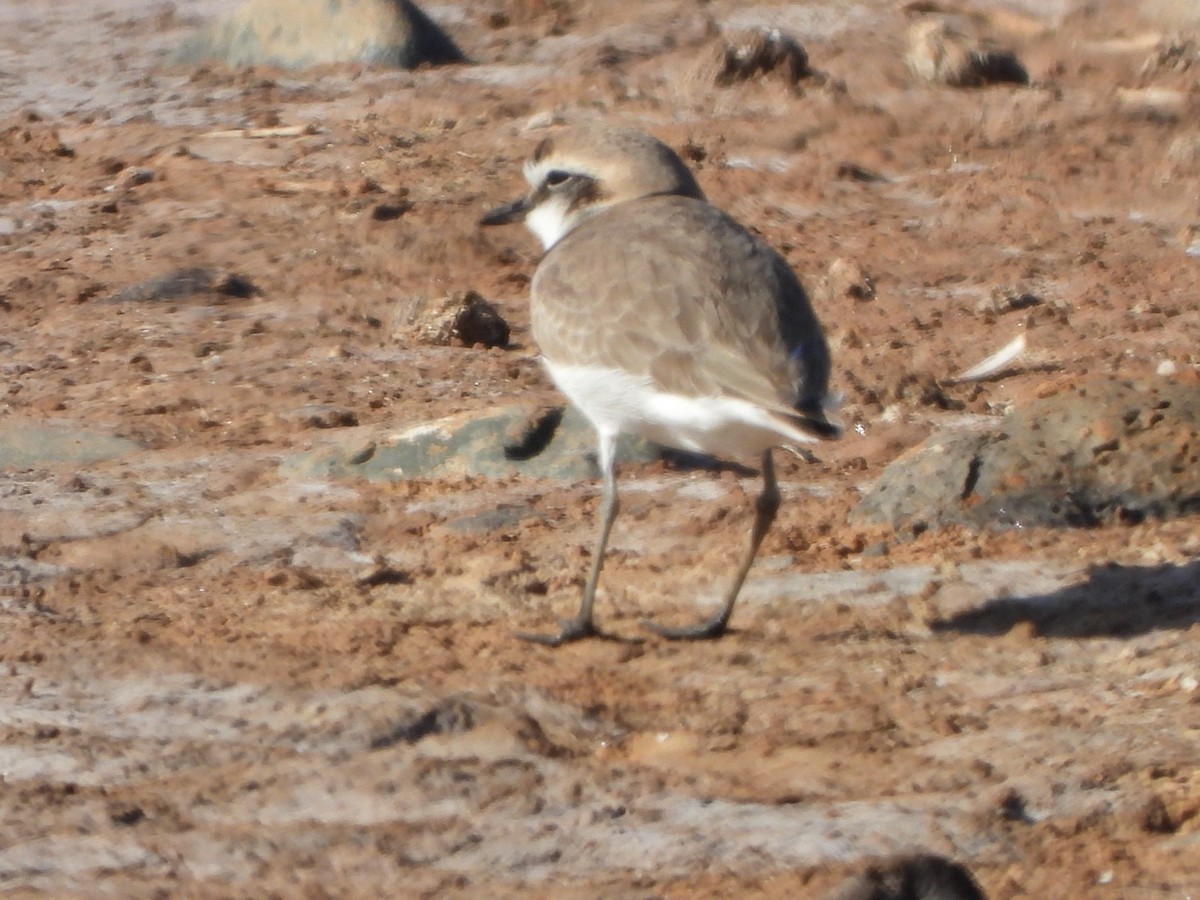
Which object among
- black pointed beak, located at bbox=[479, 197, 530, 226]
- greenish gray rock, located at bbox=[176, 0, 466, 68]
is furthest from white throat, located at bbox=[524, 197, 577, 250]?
greenish gray rock, located at bbox=[176, 0, 466, 68]

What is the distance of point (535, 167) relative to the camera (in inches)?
246

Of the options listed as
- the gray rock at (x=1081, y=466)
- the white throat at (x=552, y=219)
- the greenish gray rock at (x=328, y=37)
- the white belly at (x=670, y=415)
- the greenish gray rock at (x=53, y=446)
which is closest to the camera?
the white belly at (x=670, y=415)

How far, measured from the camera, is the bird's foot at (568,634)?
5.30m

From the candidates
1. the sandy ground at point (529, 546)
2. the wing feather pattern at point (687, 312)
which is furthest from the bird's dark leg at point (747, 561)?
the wing feather pattern at point (687, 312)

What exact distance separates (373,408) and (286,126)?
4005 millimetres

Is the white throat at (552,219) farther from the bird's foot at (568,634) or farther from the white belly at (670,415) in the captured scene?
the bird's foot at (568,634)

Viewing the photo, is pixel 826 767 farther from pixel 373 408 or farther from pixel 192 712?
pixel 373 408

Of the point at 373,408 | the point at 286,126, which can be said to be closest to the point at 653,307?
the point at 373,408

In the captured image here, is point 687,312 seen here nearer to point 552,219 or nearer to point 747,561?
point 747,561

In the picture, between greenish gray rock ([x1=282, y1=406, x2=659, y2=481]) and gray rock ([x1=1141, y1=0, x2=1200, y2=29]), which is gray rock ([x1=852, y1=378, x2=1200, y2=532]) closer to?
greenish gray rock ([x1=282, y1=406, x2=659, y2=481])

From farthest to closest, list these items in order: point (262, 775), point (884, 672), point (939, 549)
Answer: point (939, 549) → point (884, 672) → point (262, 775)

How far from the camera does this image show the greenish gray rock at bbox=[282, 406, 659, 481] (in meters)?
6.77

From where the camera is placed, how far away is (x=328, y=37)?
479 inches

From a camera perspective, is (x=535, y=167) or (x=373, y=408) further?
(x=373, y=408)
